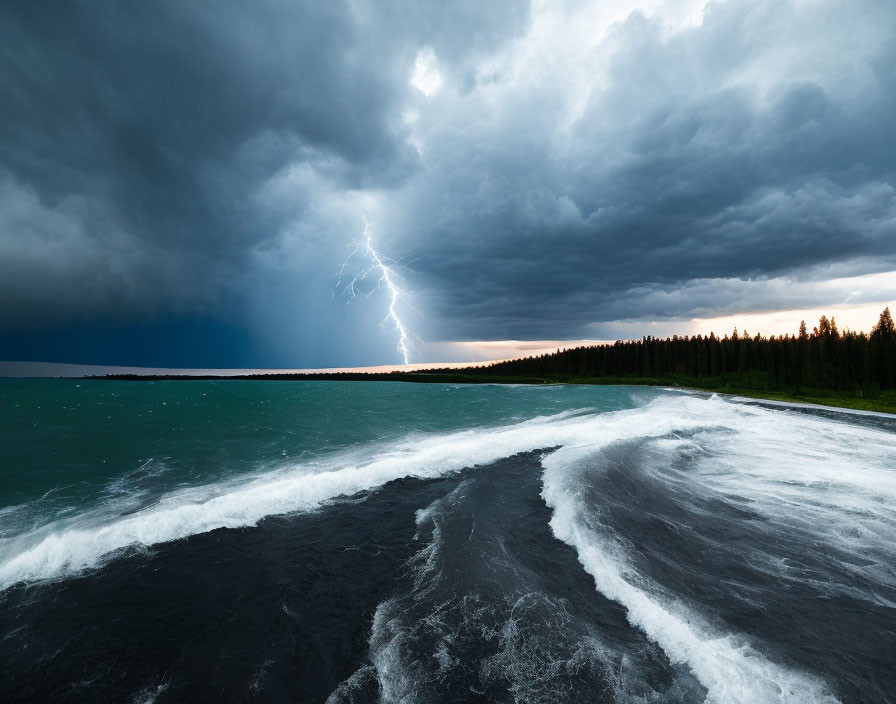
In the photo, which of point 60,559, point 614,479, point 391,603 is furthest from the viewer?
point 614,479

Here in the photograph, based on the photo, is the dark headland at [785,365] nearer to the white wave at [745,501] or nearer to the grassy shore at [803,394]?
the grassy shore at [803,394]

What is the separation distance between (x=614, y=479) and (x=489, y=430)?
14802 millimetres

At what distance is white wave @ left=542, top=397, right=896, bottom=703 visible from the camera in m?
5.85

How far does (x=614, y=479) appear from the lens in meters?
16.1

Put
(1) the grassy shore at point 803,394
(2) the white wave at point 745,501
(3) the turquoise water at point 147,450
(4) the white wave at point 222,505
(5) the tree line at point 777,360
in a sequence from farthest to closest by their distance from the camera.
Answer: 1. (5) the tree line at point 777,360
2. (1) the grassy shore at point 803,394
3. (3) the turquoise water at point 147,450
4. (4) the white wave at point 222,505
5. (2) the white wave at point 745,501

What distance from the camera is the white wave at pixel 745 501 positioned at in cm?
585

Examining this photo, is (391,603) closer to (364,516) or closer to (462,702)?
(462,702)

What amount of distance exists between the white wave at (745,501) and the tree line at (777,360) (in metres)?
74.4

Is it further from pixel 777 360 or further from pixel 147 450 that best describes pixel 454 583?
pixel 777 360

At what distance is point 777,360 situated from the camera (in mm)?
103500

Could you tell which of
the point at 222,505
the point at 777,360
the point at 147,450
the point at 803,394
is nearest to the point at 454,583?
the point at 222,505

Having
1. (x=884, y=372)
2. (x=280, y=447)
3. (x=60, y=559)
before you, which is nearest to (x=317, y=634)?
(x=60, y=559)

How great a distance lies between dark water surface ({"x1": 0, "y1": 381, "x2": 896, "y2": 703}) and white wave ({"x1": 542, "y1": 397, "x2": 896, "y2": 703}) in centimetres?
6

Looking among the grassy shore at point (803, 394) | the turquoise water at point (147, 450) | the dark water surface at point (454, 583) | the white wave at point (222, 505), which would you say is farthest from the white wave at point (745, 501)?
the grassy shore at point (803, 394)
